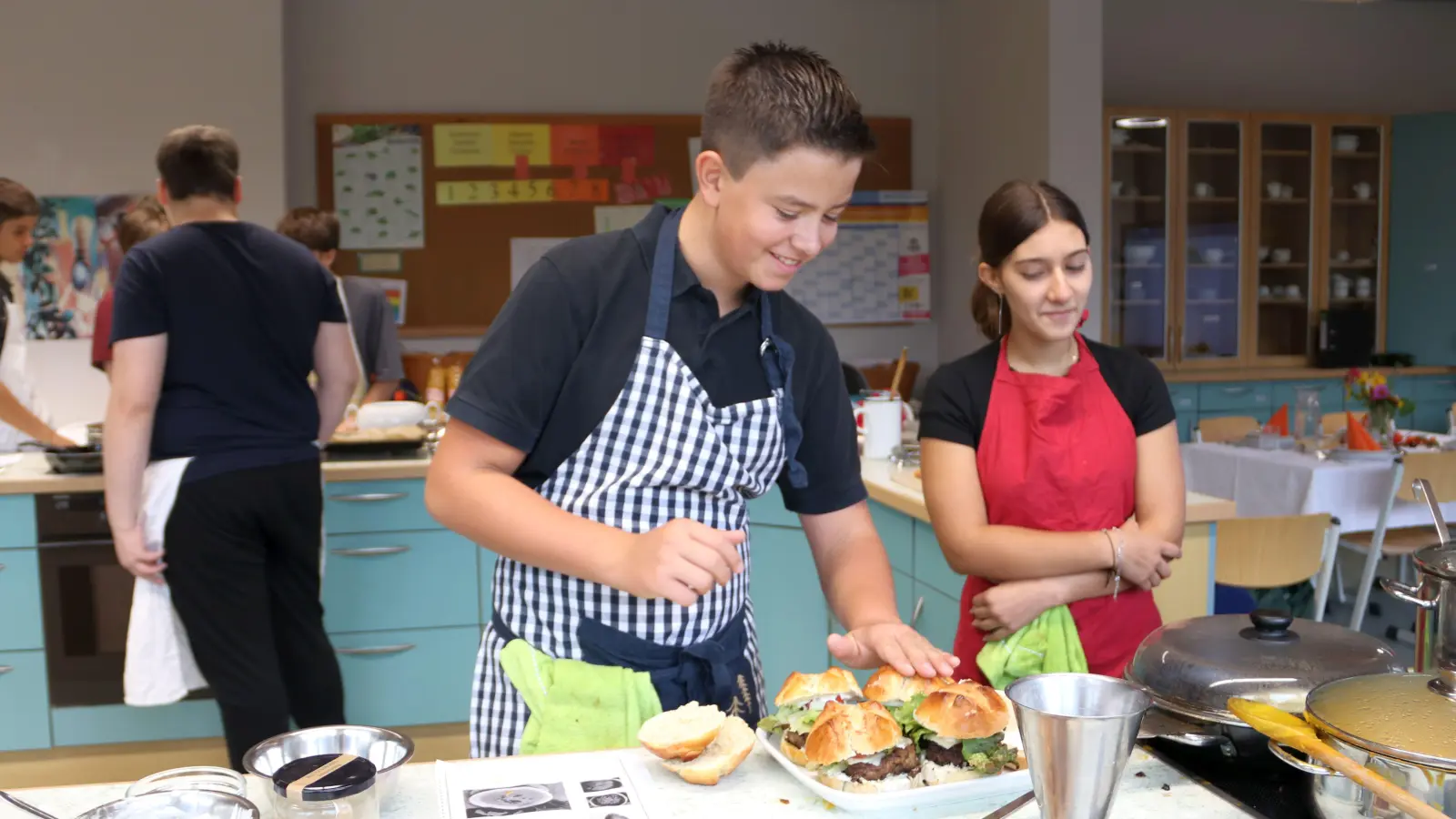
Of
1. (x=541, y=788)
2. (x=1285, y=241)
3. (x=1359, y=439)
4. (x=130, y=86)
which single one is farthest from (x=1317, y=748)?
(x=1285, y=241)

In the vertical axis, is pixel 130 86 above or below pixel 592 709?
above

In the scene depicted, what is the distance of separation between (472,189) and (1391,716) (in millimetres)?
5561

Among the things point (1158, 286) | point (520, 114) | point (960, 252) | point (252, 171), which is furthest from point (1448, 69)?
point (252, 171)

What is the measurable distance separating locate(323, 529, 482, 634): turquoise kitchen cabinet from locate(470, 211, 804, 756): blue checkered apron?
200 centimetres

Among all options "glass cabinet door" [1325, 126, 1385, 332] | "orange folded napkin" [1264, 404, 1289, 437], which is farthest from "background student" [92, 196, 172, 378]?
"glass cabinet door" [1325, 126, 1385, 332]

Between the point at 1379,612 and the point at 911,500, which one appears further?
the point at 1379,612

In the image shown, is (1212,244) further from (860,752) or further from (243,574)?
(860,752)

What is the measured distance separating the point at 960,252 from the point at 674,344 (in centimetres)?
522

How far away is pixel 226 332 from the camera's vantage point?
2.69 meters

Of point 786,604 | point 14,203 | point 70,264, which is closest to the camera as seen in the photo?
point 14,203

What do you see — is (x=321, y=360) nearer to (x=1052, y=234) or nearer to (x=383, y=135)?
(x=1052, y=234)

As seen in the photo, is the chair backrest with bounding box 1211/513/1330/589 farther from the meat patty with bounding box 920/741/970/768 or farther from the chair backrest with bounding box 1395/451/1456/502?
the meat patty with bounding box 920/741/970/768

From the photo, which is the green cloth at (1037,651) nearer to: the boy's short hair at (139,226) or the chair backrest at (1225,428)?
the boy's short hair at (139,226)

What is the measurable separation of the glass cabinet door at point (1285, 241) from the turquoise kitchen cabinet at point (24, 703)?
233 inches
